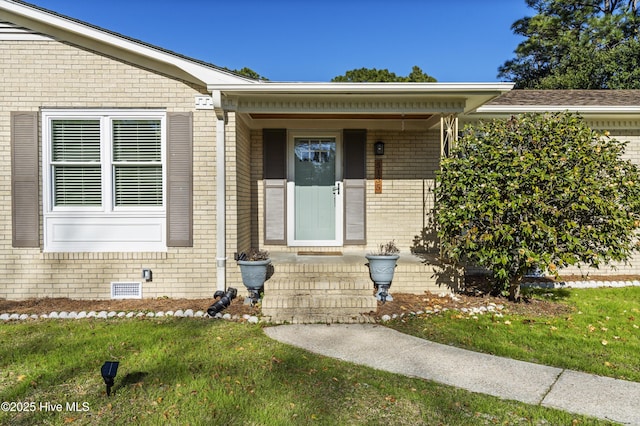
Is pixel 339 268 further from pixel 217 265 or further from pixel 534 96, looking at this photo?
pixel 534 96

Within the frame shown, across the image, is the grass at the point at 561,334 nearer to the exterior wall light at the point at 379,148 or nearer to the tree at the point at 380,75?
the exterior wall light at the point at 379,148

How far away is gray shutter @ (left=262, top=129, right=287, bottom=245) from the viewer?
7.20 m

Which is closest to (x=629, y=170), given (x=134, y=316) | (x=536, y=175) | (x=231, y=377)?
(x=536, y=175)

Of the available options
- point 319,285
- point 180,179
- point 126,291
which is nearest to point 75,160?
A: point 180,179

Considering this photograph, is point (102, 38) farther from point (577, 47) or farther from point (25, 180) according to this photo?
point (577, 47)

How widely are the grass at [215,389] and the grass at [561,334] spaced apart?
1.11 meters

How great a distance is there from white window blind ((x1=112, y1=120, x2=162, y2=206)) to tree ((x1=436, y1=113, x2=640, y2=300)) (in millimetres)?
4243

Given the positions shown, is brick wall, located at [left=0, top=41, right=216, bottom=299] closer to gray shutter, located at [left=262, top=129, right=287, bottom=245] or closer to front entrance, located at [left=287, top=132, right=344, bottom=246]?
gray shutter, located at [left=262, top=129, right=287, bottom=245]

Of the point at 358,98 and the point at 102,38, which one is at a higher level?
the point at 102,38

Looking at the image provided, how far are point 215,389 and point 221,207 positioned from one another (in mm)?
3106

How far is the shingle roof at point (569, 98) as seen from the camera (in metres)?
7.46

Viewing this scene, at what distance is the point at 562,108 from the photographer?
677 centimetres

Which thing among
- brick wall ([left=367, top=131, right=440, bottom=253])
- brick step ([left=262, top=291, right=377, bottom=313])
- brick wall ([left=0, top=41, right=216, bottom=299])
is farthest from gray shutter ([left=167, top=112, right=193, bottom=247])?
brick wall ([left=367, top=131, right=440, bottom=253])

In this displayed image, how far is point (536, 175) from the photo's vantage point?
4789mm
